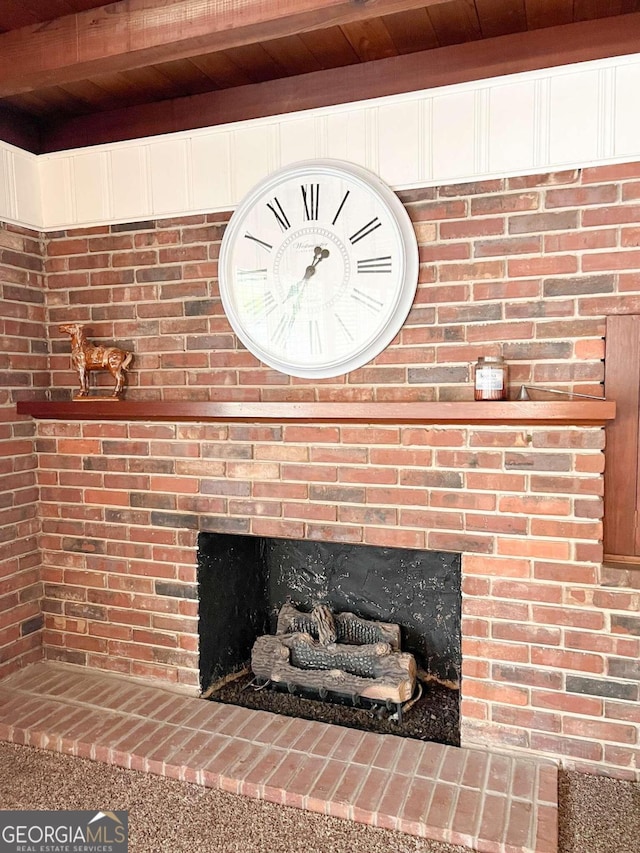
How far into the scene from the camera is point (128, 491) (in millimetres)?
2512

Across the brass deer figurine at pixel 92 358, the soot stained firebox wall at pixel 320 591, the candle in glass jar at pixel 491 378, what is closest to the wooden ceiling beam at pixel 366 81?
the brass deer figurine at pixel 92 358

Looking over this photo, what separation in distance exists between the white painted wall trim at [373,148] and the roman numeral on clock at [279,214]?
0.45ft

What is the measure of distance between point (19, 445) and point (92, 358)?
525mm

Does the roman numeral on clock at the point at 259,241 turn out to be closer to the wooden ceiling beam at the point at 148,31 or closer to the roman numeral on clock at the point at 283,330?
the roman numeral on clock at the point at 283,330

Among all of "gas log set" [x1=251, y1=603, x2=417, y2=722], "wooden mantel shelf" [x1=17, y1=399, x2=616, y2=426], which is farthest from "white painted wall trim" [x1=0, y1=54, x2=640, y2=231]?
"gas log set" [x1=251, y1=603, x2=417, y2=722]

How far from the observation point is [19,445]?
102 inches

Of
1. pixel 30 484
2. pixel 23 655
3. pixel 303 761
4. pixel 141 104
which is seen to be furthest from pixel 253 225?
pixel 23 655

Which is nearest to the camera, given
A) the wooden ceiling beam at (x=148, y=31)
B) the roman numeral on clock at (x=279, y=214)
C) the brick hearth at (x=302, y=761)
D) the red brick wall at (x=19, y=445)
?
the wooden ceiling beam at (x=148, y=31)

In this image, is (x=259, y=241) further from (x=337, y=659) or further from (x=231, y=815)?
(x=231, y=815)

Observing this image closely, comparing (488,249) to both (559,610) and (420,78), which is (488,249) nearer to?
(420,78)

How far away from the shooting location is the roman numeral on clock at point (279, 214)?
220 centimetres

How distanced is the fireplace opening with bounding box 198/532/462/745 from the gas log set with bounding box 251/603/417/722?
20mm

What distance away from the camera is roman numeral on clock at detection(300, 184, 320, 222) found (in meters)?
2.15

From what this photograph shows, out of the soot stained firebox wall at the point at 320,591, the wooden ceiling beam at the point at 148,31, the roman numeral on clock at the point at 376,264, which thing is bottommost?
the soot stained firebox wall at the point at 320,591
